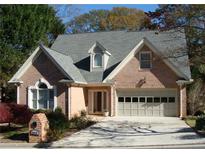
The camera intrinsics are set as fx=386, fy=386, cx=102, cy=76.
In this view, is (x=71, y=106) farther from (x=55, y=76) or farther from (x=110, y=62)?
(x=110, y=62)

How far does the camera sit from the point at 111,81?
30.8 meters

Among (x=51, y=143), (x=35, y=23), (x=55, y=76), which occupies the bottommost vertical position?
(x=51, y=143)

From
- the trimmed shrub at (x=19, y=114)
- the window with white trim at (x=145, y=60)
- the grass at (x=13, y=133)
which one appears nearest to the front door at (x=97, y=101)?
the window with white trim at (x=145, y=60)

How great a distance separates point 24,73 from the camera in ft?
99.5

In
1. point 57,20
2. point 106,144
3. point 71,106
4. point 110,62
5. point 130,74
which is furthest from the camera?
point 57,20

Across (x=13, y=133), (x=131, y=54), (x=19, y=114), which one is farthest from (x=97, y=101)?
(x=13, y=133)

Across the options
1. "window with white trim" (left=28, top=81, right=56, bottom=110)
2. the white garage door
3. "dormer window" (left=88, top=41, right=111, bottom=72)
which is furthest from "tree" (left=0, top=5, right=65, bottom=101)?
the white garage door

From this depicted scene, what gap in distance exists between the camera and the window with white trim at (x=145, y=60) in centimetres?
3072

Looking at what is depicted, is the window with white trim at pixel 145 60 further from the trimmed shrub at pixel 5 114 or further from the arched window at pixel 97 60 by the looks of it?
the trimmed shrub at pixel 5 114

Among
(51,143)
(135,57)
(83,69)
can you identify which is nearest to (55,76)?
(83,69)

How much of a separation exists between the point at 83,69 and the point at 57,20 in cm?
1499

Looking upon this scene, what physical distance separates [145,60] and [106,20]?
24030 mm

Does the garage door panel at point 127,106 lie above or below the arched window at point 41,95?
below

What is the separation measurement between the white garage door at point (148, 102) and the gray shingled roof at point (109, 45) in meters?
2.28
